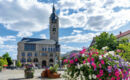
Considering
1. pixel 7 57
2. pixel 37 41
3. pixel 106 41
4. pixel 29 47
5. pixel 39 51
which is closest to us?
pixel 106 41

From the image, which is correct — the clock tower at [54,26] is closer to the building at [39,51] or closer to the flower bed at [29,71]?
the building at [39,51]

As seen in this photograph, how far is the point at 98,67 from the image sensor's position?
149 inches

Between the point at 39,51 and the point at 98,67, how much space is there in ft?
233

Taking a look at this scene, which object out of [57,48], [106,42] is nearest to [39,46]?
[57,48]

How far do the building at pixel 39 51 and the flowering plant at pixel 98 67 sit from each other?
215 ft

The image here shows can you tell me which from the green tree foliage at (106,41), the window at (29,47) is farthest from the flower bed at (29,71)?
the window at (29,47)

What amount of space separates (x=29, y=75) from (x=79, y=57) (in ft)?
30.8

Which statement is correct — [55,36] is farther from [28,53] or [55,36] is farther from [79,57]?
[79,57]

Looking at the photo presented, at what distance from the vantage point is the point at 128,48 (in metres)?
16.0

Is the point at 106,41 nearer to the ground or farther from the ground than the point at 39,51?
nearer to the ground

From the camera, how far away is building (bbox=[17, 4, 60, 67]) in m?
69.8

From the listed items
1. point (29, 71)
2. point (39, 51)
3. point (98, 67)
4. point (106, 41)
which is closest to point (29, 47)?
point (39, 51)

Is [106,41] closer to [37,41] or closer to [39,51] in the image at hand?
[39,51]

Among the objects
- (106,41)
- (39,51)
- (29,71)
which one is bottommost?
(29,71)
